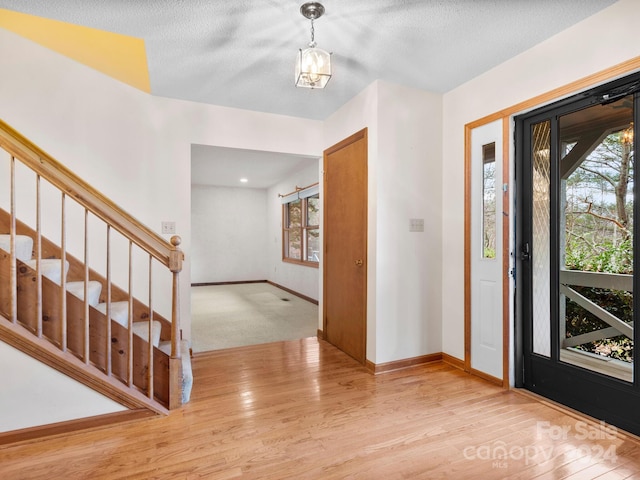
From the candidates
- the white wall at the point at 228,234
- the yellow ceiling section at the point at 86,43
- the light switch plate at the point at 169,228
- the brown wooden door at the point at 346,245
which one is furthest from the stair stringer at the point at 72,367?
the white wall at the point at 228,234

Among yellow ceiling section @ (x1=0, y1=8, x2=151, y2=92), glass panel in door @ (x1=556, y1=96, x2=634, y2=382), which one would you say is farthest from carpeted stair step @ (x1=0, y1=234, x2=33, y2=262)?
glass panel in door @ (x1=556, y1=96, x2=634, y2=382)

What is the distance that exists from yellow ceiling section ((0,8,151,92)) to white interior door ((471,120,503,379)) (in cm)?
271

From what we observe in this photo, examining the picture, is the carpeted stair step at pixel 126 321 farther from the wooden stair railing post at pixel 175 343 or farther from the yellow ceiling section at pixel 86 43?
the yellow ceiling section at pixel 86 43

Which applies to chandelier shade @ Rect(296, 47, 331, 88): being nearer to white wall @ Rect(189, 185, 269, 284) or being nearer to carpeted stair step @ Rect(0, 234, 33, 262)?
carpeted stair step @ Rect(0, 234, 33, 262)

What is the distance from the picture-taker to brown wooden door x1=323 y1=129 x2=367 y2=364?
308 centimetres

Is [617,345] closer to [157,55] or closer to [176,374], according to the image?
[176,374]

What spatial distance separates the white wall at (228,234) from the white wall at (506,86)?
19.8ft

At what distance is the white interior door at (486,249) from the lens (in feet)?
8.63

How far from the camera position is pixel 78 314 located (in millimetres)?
2016

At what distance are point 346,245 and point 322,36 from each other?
183 cm

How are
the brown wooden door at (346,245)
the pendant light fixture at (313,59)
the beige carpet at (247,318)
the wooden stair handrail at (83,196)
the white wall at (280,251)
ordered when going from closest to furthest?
the wooden stair handrail at (83,196) → the pendant light fixture at (313,59) → the brown wooden door at (346,245) → the beige carpet at (247,318) → the white wall at (280,251)

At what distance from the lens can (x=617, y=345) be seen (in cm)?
211

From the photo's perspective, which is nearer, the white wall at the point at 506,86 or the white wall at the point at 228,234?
the white wall at the point at 506,86

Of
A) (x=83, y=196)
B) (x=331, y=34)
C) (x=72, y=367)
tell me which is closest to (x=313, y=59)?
(x=331, y=34)
